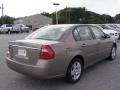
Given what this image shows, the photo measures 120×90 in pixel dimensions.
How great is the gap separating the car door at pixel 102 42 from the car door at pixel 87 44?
277 millimetres

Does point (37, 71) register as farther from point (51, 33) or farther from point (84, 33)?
point (84, 33)

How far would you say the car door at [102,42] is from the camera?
5.75 m

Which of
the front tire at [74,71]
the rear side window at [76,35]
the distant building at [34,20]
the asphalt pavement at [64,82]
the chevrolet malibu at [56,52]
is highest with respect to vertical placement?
the distant building at [34,20]

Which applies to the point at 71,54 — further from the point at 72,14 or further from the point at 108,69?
the point at 72,14

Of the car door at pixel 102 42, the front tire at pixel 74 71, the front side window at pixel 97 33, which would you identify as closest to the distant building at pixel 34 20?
the car door at pixel 102 42

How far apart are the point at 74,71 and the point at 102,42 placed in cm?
184

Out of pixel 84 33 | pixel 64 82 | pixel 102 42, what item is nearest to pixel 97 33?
pixel 102 42

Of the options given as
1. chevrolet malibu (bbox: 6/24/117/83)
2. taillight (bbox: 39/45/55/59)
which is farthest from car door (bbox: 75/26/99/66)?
taillight (bbox: 39/45/55/59)

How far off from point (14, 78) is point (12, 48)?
36.1 inches

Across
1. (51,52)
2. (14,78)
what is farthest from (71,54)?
(14,78)

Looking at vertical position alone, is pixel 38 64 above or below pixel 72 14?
below

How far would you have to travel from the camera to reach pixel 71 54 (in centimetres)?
434

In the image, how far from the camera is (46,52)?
389cm

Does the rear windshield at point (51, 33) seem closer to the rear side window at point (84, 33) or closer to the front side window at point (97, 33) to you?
the rear side window at point (84, 33)
